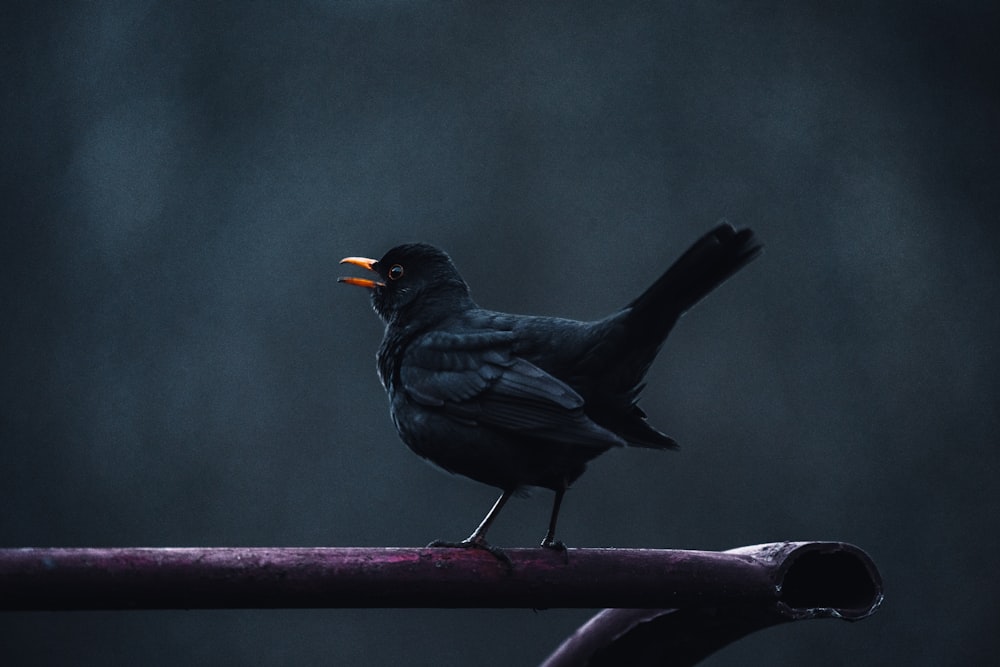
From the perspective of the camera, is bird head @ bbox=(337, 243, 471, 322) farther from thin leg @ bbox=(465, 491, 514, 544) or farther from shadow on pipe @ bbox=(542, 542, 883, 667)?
shadow on pipe @ bbox=(542, 542, 883, 667)

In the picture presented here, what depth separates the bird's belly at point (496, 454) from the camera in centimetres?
206

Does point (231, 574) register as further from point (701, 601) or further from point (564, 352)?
point (564, 352)

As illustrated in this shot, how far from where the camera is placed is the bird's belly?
2.06 metres

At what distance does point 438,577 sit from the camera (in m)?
1.52

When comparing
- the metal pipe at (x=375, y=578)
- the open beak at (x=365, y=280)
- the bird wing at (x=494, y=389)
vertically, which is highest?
the open beak at (x=365, y=280)

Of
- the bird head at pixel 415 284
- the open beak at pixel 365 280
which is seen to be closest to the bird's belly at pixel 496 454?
the bird head at pixel 415 284

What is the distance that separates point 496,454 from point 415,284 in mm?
691

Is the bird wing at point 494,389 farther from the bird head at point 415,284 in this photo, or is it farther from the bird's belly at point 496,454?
the bird head at point 415,284

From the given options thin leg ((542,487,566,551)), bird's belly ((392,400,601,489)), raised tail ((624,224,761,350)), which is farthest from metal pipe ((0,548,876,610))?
raised tail ((624,224,761,350))

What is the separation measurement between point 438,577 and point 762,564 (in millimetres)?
591

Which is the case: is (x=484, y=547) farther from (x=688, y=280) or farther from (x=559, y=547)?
(x=688, y=280)

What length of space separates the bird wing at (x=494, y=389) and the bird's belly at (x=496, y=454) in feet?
0.09

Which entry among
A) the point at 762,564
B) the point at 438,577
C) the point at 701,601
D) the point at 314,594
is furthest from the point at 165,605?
the point at 762,564

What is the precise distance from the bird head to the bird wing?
0.17m
